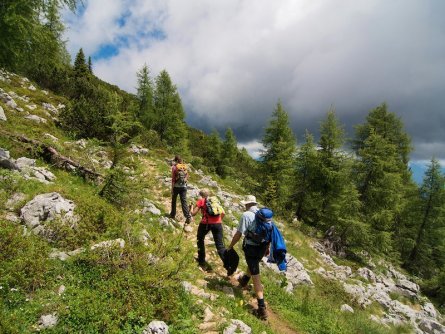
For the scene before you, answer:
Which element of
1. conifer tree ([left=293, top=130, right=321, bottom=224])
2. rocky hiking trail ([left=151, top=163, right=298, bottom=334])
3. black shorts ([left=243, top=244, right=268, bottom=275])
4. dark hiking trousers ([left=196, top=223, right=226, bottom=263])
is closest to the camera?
rocky hiking trail ([left=151, top=163, right=298, bottom=334])

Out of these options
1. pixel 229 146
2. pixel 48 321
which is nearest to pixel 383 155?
pixel 48 321

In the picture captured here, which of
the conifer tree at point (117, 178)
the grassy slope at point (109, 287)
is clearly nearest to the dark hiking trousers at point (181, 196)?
the conifer tree at point (117, 178)

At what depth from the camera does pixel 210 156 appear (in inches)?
2073

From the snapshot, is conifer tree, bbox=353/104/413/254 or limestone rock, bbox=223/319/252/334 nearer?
limestone rock, bbox=223/319/252/334

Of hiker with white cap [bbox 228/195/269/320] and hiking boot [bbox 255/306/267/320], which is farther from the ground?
hiker with white cap [bbox 228/195/269/320]

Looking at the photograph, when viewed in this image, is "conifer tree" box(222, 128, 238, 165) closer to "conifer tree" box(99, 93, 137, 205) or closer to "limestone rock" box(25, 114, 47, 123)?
"limestone rock" box(25, 114, 47, 123)

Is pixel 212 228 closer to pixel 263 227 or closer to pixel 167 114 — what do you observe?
pixel 263 227

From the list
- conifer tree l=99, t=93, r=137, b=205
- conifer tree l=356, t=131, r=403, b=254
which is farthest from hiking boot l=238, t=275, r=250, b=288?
conifer tree l=356, t=131, r=403, b=254

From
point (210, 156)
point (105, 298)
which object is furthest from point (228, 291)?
point (210, 156)

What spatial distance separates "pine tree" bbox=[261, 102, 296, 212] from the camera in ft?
84.3

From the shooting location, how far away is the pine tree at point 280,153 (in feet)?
84.3

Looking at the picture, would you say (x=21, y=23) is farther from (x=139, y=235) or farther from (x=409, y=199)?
(x=409, y=199)

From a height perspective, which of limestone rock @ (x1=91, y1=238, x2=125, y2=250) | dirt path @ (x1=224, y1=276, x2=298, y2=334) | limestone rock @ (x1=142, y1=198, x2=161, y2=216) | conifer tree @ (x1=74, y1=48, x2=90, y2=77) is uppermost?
conifer tree @ (x1=74, y1=48, x2=90, y2=77)

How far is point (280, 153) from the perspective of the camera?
25.8 m
